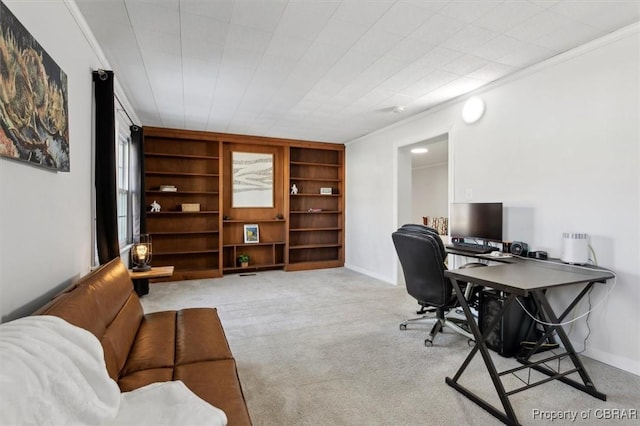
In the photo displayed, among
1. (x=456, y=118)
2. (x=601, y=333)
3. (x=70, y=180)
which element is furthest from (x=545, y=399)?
(x=70, y=180)

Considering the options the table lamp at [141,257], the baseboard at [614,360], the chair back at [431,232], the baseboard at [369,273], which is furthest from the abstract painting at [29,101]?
the baseboard at [369,273]

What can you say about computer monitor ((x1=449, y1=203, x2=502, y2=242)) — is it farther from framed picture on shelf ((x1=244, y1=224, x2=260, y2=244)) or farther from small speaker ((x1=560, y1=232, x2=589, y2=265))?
framed picture on shelf ((x1=244, y1=224, x2=260, y2=244))

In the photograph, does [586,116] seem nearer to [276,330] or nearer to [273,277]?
[276,330]

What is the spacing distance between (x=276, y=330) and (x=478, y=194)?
8.50 ft

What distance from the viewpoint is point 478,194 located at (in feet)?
11.8

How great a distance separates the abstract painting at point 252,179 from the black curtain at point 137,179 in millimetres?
1700

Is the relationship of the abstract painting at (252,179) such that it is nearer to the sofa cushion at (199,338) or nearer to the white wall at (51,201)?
the white wall at (51,201)

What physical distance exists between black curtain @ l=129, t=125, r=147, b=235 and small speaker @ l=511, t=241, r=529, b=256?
454 cm

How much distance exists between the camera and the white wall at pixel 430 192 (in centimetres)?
916

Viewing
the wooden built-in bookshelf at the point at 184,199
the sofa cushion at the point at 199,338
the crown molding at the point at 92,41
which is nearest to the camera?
the sofa cushion at the point at 199,338

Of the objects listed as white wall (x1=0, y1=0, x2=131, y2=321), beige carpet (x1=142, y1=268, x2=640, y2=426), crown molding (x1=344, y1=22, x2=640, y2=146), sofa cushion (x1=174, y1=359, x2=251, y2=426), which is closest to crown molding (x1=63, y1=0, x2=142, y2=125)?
white wall (x1=0, y1=0, x2=131, y2=321)

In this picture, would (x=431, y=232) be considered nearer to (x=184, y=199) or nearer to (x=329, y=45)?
(x=329, y=45)

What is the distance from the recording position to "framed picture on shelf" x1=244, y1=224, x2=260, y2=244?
603cm

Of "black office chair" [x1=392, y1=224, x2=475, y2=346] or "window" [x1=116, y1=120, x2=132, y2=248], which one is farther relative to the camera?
"window" [x1=116, y1=120, x2=132, y2=248]
